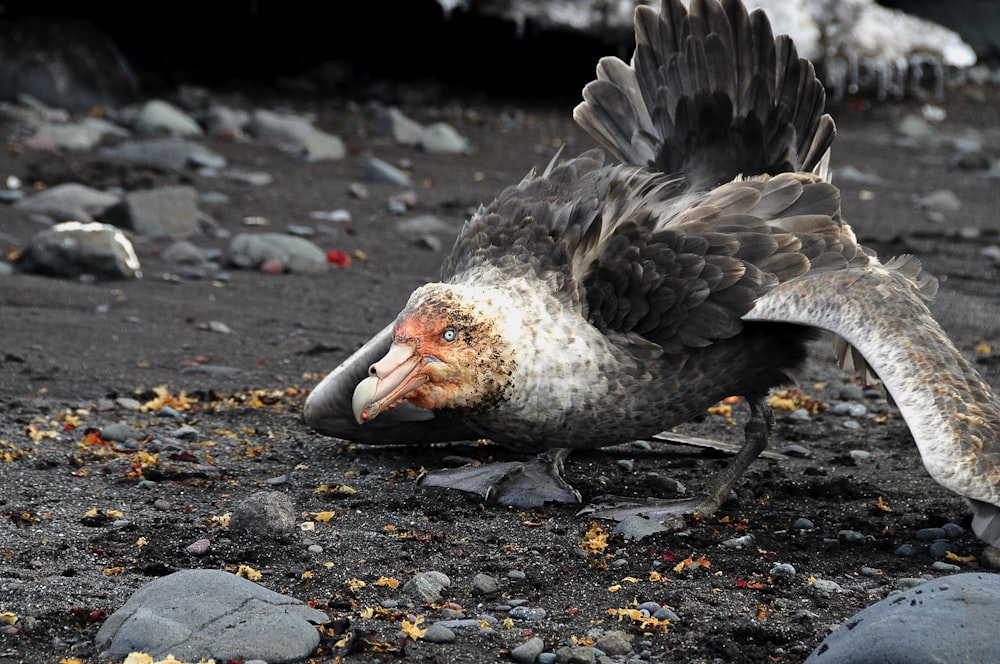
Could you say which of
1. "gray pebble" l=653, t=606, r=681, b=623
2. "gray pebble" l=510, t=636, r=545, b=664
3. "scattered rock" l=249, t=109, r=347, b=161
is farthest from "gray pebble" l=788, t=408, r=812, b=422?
"scattered rock" l=249, t=109, r=347, b=161

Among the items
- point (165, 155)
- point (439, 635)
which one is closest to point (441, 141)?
point (165, 155)

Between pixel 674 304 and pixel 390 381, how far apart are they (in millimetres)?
1033

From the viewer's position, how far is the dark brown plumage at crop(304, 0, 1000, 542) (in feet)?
13.8

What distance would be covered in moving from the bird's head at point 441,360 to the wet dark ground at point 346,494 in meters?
0.54

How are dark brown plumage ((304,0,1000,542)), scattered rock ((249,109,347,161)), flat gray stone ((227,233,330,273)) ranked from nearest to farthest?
dark brown plumage ((304,0,1000,542)) → flat gray stone ((227,233,330,273)) → scattered rock ((249,109,347,161))

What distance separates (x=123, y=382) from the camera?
20.6 ft

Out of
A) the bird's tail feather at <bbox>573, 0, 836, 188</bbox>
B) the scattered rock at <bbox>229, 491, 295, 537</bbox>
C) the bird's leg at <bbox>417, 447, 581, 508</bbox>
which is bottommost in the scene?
the bird's leg at <bbox>417, 447, 581, 508</bbox>

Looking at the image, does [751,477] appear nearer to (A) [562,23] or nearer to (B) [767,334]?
(B) [767,334]

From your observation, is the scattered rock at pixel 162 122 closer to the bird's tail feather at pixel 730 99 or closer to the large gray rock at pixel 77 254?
the large gray rock at pixel 77 254

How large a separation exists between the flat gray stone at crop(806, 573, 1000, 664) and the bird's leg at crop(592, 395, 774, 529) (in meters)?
1.31

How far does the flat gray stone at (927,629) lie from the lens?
3266 mm

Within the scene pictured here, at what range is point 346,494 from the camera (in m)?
4.97

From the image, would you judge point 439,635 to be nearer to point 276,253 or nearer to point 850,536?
point 850,536

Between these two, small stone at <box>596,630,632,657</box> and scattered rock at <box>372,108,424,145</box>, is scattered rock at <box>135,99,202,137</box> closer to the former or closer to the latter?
scattered rock at <box>372,108,424,145</box>
